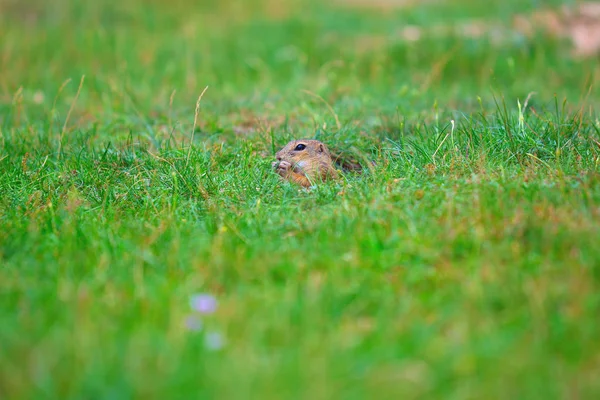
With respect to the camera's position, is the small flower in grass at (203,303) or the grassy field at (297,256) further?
the small flower in grass at (203,303)

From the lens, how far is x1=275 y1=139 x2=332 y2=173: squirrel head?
4.20 m

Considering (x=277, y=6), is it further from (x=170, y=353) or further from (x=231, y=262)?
(x=170, y=353)

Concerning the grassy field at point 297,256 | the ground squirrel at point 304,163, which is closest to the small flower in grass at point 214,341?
the grassy field at point 297,256

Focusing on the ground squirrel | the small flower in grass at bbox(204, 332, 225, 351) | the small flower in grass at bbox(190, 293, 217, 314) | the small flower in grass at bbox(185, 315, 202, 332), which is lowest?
the ground squirrel

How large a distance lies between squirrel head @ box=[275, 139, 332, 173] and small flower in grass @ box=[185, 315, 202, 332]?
1785 mm

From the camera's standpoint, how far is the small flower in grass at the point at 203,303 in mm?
2598

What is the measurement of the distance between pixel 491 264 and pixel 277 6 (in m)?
9.34

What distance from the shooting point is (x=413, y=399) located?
7.09 ft

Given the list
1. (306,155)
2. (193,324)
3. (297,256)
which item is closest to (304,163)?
(306,155)

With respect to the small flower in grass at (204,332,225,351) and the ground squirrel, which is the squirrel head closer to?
the ground squirrel

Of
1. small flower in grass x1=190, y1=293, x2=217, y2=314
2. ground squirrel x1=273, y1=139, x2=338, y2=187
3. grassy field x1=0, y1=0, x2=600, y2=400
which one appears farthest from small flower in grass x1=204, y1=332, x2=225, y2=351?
ground squirrel x1=273, y1=139, x2=338, y2=187

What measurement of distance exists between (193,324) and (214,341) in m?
0.14

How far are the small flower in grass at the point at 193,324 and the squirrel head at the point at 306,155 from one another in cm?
178

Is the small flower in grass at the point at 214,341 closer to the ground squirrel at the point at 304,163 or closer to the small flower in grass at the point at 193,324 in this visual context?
the small flower in grass at the point at 193,324
